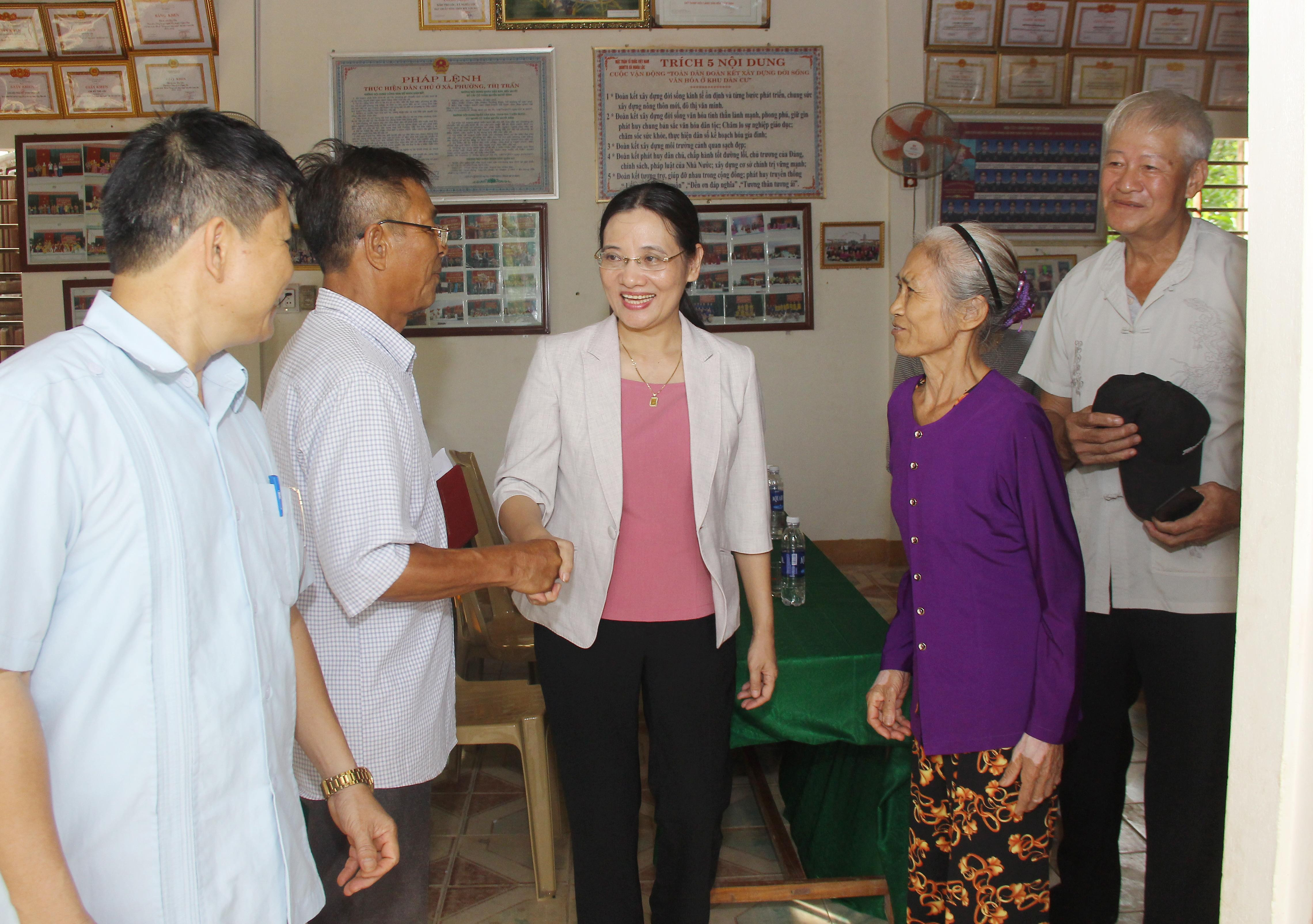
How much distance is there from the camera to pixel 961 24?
504 centimetres

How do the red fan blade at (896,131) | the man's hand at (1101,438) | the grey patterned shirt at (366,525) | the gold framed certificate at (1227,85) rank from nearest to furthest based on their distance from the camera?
the grey patterned shirt at (366,525) < the man's hand at (1101,438) < the red fan blade at (896,131) < the gold framed certificate at (1227,85)

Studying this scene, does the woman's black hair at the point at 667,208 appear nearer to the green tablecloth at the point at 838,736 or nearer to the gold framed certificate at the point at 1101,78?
the green tablecloth at the point at 838,736

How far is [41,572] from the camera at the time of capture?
0.78 m

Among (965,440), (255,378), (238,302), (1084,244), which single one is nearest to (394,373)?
(238,302)

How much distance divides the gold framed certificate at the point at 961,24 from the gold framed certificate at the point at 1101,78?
0.55 m

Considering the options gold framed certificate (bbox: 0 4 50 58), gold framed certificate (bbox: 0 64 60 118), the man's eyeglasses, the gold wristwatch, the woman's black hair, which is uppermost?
gold framed certificate (bbox: 0 4 50 58)

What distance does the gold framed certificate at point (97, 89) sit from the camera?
498 cm

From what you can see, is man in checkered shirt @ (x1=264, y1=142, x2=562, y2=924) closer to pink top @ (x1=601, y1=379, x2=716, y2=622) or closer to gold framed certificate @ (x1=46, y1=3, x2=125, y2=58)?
pink top @ (x1=601, y1=379, x2=716, y2=622)

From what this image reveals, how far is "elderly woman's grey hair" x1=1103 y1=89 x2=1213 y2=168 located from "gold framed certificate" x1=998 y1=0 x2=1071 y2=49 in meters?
3.66

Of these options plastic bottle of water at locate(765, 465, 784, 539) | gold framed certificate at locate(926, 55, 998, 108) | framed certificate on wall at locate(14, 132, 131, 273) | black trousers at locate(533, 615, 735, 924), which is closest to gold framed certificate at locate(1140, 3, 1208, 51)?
gold framed certificate at locate(926, 55, 998, 108)

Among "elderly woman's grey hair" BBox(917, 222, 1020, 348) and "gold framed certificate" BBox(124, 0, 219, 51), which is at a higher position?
"gold framed certificate" BBox(124, 0, 219, 51)

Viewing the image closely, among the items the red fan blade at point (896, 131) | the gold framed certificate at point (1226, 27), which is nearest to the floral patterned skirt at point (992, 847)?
the red fan blade at point (896, 131)

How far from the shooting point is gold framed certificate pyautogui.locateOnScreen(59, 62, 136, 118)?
4977 millimetres

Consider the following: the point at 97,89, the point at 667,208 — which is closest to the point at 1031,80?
the point at 667,208
